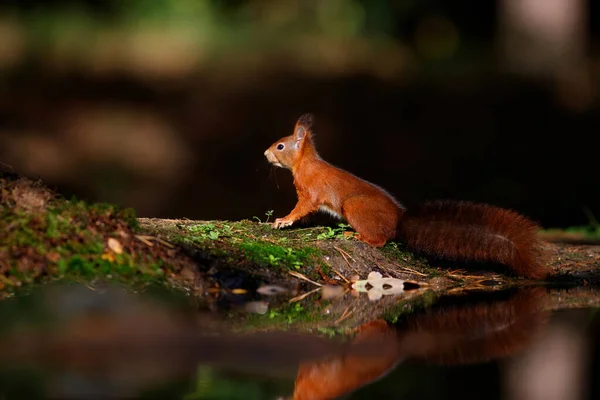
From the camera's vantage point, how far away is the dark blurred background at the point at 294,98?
10984 millimetres

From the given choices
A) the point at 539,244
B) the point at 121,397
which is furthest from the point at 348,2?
the point at 121,397

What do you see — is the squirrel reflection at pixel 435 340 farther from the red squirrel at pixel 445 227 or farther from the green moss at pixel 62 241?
the green moss at pixel 62 241

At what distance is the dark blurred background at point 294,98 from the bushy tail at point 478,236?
167 inches

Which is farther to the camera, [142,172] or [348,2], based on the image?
[348,2]

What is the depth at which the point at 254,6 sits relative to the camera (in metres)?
16.1

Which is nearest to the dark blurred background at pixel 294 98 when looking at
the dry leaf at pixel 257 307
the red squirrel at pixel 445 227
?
the red squirrel at pixel 445 227

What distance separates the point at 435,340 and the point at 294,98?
34.5 ft

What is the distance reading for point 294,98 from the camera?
1385 cm

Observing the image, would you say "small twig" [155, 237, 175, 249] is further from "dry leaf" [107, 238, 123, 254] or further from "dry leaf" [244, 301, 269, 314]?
"dry leaf" [244, 301, 269, 314]

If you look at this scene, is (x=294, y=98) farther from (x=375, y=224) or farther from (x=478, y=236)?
(x=478, y=236)

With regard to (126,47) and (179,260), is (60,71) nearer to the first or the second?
(126,47)

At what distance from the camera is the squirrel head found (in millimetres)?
5980

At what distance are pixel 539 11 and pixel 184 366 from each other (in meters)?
12.7

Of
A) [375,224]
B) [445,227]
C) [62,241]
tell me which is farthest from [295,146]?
[62,241]
